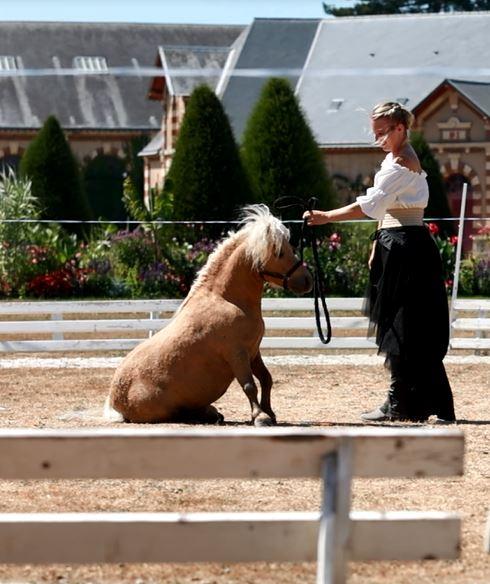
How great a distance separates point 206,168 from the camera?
99.2ft

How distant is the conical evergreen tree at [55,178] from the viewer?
35.5 meters

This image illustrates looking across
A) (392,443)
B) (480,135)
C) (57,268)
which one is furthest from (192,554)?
(480,135)

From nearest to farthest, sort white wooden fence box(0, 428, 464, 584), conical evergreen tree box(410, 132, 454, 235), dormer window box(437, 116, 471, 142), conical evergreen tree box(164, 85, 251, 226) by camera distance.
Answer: white wooden fence box(0, 428, 464, 584)
conical evergreen tree box(164, 85, 251, 226)
conical evergreen tree box(410, 132, 454, 235)
dormer window box(437, 116, 471, 142)

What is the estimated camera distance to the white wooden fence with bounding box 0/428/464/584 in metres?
4.69

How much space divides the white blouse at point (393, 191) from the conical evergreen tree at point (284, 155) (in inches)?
830

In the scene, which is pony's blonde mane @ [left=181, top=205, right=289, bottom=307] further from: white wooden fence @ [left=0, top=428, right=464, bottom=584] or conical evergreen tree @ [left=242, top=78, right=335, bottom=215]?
conical evergreen tree @ [left=242, top=78, right=335, bottom=215]

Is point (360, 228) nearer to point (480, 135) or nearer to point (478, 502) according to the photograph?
point (480, 135)

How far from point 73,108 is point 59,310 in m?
41.1

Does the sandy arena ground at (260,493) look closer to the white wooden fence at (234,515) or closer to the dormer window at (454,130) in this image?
the white wooden fence at (234,515)

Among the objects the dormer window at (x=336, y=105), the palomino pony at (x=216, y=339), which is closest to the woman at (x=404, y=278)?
the palomino pony at (x=216, y=339)

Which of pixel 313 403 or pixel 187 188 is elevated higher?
pixel 187 188

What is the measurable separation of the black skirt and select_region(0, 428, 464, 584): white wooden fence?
4675 mm

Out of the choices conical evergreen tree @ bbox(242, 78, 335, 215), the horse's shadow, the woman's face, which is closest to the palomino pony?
the horse's shadow

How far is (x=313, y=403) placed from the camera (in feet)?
37.8
